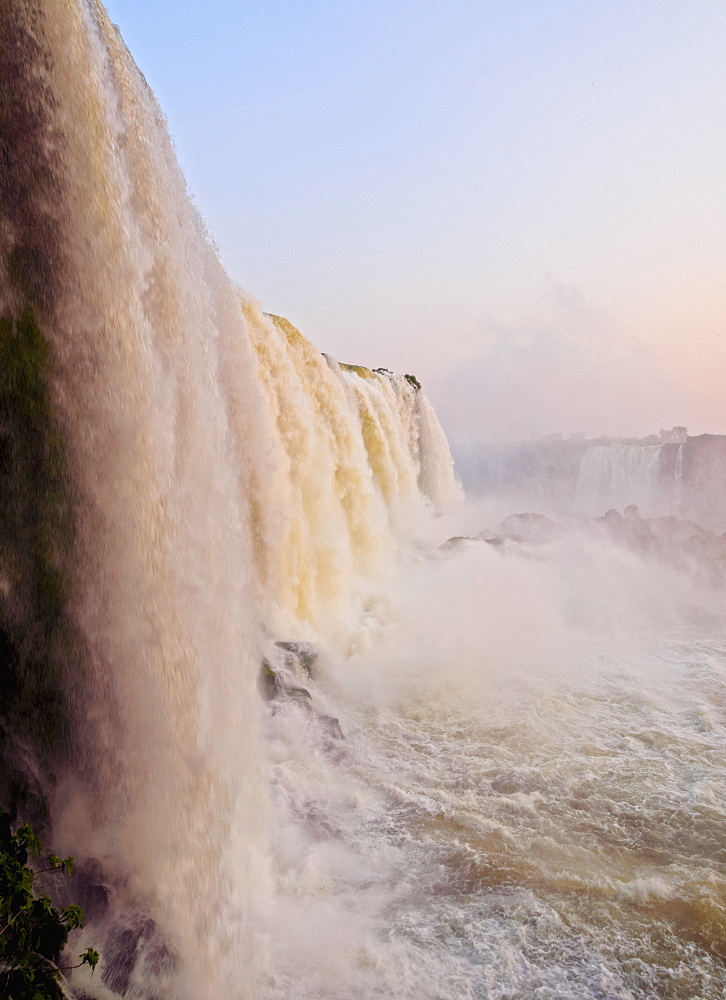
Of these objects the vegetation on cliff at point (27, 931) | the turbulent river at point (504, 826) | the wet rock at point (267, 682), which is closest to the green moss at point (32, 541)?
the vegetation on cliff at point (27, 931)

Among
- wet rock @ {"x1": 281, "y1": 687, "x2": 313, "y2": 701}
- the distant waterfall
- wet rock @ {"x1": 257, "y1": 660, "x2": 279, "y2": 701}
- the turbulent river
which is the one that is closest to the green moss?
the turbulent river

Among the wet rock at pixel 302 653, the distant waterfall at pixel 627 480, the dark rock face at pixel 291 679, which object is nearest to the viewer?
the dark rock face at pixel 291 679

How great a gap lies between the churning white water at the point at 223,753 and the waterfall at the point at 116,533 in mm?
19

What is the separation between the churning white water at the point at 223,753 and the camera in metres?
3.73

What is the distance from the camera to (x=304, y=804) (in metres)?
5.86

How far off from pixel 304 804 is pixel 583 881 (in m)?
2.55

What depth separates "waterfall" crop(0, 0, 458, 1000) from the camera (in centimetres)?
361

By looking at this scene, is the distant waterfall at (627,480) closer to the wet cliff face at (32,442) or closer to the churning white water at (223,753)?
the churning white water at (223,753)

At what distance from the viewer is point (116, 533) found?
4062 millimetres

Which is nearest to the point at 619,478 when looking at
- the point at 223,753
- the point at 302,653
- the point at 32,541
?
the point at 302,653

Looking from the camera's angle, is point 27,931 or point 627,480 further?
point 627,480

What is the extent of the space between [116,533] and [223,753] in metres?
2.02

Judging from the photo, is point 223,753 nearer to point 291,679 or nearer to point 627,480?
point 291,679

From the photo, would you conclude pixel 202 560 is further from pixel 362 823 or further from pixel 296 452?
pixel 296 452
